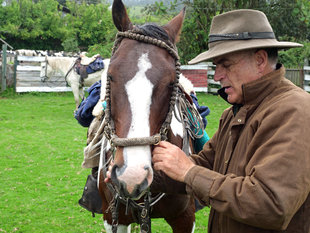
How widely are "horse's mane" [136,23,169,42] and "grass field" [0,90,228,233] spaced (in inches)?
118

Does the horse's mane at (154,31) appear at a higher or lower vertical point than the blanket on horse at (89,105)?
higher

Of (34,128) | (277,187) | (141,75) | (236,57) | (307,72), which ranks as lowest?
(34,128)

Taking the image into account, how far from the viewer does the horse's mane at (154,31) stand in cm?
193

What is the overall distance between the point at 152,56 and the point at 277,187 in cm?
92

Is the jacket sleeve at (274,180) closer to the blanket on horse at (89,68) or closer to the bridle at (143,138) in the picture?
the bridle at (143,138)

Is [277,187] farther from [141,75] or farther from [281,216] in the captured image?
[141,75]

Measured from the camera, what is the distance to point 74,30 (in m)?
29.6

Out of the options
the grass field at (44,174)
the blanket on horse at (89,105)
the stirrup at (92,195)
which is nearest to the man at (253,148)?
the stirrup at (92,195)

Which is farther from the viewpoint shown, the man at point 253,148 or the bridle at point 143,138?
the bridle at point 143,138

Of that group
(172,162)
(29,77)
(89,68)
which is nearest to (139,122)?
(172,162)

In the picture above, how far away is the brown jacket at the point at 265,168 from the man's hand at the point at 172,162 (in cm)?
5

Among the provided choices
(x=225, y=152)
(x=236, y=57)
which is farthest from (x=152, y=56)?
(x=225, y=152)

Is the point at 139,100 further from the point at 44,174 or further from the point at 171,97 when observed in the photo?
the point at 44,174

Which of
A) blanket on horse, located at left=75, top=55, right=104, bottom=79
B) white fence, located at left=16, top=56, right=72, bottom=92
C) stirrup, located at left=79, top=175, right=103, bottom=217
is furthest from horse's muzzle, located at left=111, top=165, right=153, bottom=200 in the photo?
white fence, located at left=16, top=56, right=72, bottom=92
